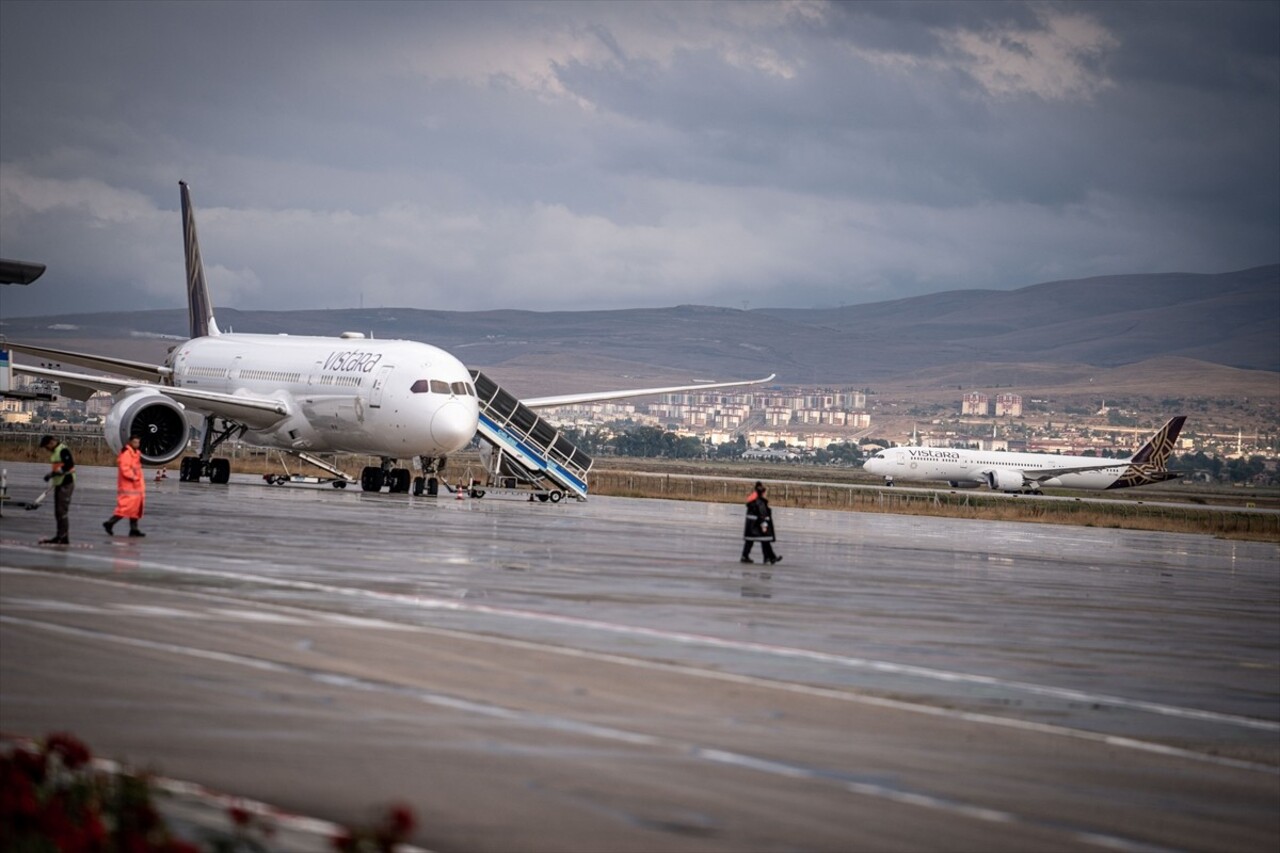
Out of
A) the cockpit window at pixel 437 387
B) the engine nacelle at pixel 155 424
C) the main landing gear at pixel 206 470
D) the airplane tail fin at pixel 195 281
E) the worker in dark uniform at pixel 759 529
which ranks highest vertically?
the airplane tail fin at pixel 195 281

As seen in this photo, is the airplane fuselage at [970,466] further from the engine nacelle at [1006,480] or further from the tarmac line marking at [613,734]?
the tarmac line marking at [613,734]

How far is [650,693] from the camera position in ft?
49.3

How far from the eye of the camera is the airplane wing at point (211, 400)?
5216 cm

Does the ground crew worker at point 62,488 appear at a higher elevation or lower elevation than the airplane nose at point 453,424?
lower

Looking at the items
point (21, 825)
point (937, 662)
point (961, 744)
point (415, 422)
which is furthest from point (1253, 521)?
point (21, 825)

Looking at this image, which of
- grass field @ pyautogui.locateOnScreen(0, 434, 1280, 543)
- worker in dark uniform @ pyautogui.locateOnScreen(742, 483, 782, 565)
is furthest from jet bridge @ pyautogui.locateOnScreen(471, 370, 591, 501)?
worker in dark uniform @ pyautogui.locateOnScreen(742, 483, 782, 565)

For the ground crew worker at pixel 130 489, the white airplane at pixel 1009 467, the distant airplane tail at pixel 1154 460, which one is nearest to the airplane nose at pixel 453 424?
the ground crew worker at pixel 130 489

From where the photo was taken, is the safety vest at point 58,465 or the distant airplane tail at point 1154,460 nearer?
the safety vest at point 58,465

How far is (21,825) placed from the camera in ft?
24.3

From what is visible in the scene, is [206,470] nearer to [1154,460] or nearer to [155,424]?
[155,424]

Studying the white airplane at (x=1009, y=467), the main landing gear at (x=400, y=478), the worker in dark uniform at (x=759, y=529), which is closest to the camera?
the worker in dark uniform at (x=759, y=529)

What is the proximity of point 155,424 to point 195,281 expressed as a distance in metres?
15.9

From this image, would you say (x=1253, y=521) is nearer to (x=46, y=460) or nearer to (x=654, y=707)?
(x=46, y=460)

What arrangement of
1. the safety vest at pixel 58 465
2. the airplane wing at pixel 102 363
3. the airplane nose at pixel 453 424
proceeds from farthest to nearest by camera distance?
the airplane wing at pixel 102 363
the airplane nose at pixel 453 424
the safety vest at pixel 58 465
